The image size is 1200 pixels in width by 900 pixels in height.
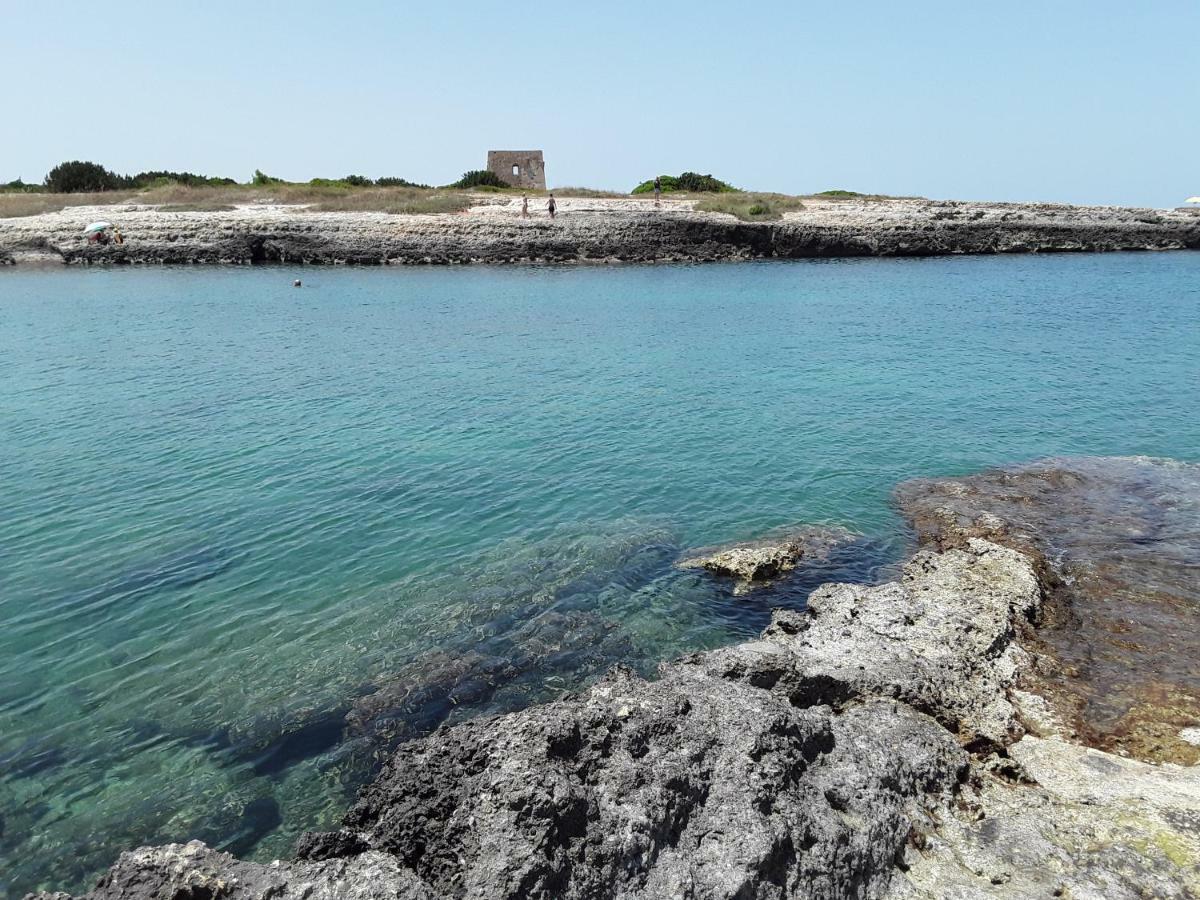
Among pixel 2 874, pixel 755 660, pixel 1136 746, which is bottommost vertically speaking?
pixel 2 874

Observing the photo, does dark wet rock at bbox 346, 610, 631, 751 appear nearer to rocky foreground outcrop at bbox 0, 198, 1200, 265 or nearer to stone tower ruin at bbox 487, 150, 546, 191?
rocky foreground outcrop at bbox 0, 198, 1200, 265

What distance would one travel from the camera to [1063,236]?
83.8 metres

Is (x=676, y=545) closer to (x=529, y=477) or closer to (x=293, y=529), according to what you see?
(x=529, y=477)

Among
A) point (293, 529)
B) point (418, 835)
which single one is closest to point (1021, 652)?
point (418, 835)

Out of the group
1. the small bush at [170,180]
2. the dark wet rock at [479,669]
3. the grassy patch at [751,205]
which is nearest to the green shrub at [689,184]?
the grassy patch at [751,205]

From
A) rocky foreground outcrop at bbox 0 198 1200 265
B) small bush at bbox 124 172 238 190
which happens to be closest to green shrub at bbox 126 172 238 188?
small bush at bbox 124 172 238 190

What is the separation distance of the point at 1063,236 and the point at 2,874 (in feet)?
325

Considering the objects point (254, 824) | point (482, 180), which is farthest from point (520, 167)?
point (254, 824)

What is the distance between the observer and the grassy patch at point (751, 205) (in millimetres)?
81500

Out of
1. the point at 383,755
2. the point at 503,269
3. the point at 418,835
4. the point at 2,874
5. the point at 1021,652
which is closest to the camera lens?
the point at 418,835

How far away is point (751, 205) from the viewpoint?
8469 centimetres

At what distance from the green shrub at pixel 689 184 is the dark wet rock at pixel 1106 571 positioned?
90.2 m

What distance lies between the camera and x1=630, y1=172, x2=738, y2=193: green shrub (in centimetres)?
10412

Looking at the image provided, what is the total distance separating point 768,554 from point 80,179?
111678mm
